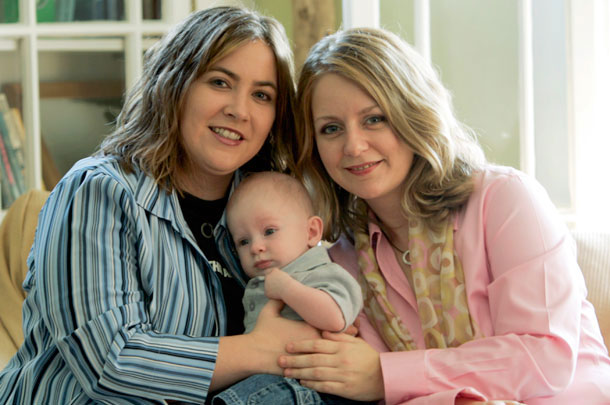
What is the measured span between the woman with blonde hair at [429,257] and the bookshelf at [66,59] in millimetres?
1306

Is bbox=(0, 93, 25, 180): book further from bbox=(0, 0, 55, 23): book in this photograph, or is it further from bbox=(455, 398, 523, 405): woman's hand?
bbox=(455, 398, 523, 405): woman's hand

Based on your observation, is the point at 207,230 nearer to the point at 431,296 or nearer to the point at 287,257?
the point at 287,257

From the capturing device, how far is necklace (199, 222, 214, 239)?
6.04ft

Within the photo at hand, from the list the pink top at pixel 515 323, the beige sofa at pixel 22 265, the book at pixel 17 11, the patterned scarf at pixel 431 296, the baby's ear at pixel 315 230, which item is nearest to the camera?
the pink top at pixel 515 323

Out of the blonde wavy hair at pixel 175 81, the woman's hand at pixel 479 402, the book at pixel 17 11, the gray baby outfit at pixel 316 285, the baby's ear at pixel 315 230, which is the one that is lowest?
the woman's hand at pixel 479 402

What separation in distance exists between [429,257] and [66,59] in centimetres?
190

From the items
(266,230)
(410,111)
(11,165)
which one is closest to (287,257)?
(266,230)

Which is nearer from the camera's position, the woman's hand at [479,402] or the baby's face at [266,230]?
the woman's hand at [479,402]

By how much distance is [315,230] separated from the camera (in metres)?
1.83

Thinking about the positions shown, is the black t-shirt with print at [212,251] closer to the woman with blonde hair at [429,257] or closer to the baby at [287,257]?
the baby at [287,257]

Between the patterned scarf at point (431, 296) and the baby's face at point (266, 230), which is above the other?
the baby's face at point (266, 230)

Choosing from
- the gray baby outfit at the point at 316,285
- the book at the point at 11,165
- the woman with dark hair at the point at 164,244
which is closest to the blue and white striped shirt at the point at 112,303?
the woman with dark hair at the point at 164,244

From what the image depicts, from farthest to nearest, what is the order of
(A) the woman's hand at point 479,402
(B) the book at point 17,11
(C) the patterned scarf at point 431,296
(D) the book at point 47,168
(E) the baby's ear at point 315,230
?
(D) the book at point 47,168 → (B) the book at point 17,11 → (E) the baby's ear at point 315,230 → (C) the patterned scarf at point 431,296 → (A) the woman's hand at point 479,402

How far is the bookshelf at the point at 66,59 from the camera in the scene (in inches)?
112
